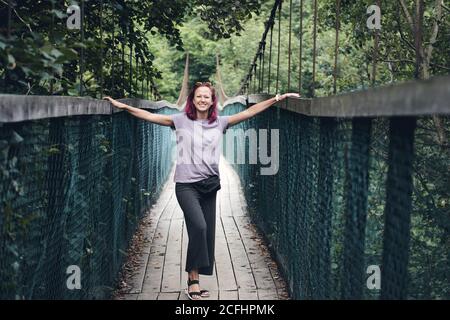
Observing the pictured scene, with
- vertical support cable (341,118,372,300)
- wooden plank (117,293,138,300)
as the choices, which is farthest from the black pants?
vertical support cable (341,118,372,300)

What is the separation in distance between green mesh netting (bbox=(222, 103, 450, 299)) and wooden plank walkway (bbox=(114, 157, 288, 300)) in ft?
0.59

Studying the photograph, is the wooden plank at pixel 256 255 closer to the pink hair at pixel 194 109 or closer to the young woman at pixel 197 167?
the young woman at pixel 197 167

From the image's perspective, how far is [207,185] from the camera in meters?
4.88

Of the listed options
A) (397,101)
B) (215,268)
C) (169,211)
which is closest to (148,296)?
(215,268)

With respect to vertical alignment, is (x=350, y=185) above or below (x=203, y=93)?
below

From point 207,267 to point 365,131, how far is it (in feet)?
8.55

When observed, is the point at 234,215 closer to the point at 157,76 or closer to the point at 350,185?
the point at 157,76

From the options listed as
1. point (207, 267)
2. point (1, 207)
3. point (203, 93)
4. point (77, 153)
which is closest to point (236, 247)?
point (207, 267)

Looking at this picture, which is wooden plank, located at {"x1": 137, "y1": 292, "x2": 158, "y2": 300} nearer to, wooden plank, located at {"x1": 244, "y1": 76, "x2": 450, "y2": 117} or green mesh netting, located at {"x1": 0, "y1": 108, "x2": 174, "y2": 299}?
green mesh netting, located at {"x1": 0, "y1": 108, "x2": 174, "y2": 299}

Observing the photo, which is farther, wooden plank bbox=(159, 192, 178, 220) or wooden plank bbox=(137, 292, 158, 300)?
wooden plank bbox=(159, 192, 178, 220)

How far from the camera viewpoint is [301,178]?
14.5 ft

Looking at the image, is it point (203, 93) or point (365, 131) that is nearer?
point (365, 131)

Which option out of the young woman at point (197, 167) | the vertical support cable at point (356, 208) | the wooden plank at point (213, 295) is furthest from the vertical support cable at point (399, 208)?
the wooden plank at point (213, 295)

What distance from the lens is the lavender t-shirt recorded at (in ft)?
15.9
